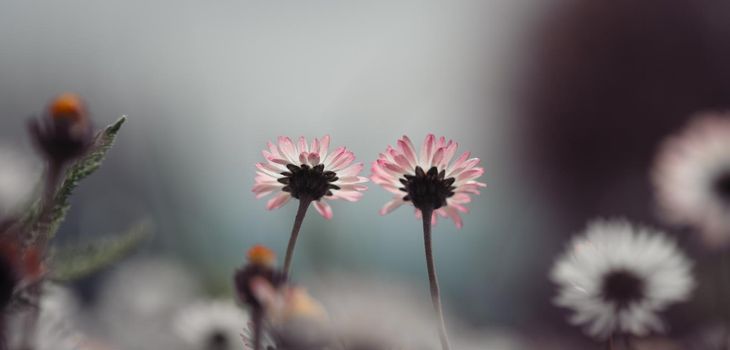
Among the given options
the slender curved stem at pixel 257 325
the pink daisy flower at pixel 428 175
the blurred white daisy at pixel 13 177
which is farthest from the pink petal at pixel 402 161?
the blurred white daisy at pixel 13 177

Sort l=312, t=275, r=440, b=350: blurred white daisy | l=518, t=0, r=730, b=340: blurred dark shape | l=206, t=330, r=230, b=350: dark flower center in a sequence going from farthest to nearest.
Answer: l=518, t=0, r=730, b=340: blurred dark shape → l=206, t=330, r=230, b=350: dark flower center → l=312, t=275, r=440, b=350: blurred white daisy

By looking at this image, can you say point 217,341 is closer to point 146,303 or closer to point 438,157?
point 438,157

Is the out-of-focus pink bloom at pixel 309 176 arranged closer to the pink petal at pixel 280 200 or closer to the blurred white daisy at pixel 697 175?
the pink petal at pixel 280 200

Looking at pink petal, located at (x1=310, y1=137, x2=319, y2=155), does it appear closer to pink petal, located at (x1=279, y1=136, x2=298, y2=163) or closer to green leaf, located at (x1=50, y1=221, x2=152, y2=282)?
pink petal, located at (x1=279, y1=136, x2=298, y2=163)

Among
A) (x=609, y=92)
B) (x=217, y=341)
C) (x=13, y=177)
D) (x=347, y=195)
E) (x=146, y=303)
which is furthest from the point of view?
(x=609, y=92)

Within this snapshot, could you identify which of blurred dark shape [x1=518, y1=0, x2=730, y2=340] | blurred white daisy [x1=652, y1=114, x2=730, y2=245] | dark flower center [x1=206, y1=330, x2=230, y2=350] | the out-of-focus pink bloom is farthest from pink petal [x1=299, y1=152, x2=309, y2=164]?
blurred dark shape [x1=518, y1=0, x2=730, y2=340]

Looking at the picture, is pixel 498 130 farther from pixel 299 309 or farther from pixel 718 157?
pixel 299 309

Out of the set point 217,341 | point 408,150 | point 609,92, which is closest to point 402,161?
point 408,150
